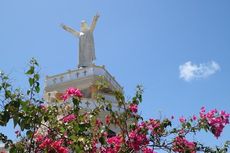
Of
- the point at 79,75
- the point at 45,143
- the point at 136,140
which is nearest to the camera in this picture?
the point at 45,143

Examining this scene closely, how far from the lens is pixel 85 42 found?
83.0 feet

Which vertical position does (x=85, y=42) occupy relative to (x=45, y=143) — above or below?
above

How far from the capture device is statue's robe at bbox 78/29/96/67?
24.3 m

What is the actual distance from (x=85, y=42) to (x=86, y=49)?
48 cm

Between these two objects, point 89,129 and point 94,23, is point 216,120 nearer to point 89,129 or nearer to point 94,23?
point 89,129

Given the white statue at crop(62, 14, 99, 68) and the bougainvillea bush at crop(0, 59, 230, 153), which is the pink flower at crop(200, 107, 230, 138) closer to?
the bougainvillea bush at crop(0, 59, 230, 153)

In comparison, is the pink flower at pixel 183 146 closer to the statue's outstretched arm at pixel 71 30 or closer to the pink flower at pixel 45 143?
the pink flower at pixel 45 143

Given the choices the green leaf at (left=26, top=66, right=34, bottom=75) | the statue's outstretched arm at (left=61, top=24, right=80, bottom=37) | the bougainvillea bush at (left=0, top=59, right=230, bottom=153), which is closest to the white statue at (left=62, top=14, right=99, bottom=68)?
the statue's outstretched arm at (left=61, top=24, right=80, bottom=37)

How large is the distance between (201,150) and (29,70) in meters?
4.53

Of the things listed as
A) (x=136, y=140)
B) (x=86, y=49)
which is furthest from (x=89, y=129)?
(x=86, y=49)

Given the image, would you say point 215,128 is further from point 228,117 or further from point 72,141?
point 72,141

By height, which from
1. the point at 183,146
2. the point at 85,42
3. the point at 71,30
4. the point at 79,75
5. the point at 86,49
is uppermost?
the point at 71,30

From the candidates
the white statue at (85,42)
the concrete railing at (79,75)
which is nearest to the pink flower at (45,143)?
the concrete railing at (79,75)

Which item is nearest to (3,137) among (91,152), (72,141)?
(72,141)
